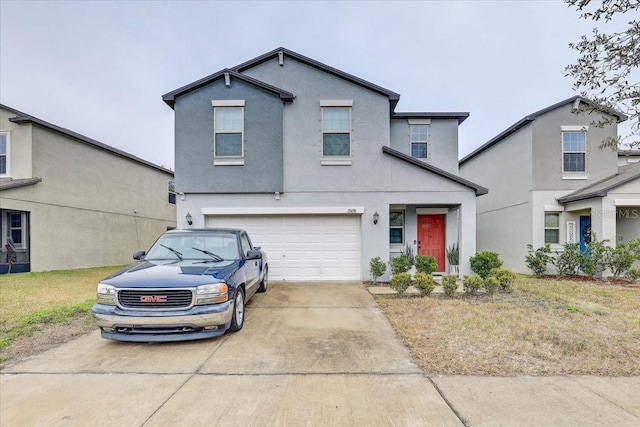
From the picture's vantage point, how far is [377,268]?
10.2 m

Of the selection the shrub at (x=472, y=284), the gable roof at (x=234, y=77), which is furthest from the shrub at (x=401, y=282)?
the gable roof at (x=234, y=77)

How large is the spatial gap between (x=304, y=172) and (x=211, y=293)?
21.6ft

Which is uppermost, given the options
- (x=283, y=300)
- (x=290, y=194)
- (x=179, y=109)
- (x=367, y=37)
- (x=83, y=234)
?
(x=367, y=37)

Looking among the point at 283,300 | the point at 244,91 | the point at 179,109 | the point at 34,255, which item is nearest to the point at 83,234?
the point at 34,255

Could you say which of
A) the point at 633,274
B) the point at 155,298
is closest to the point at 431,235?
the point at 633,274

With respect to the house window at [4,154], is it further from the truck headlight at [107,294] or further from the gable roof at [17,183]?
the truck headlight at [107,294]

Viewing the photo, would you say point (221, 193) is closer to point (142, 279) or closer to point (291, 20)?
point (142, 279)

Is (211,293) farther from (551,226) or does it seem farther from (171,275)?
(551,226)

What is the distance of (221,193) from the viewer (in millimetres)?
10789

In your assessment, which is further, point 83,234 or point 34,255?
point 83,234

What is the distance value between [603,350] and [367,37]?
17.0 meters

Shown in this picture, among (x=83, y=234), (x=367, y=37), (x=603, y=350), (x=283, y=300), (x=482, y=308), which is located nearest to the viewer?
(x=603, y=350)

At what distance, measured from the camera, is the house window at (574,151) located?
12906mm

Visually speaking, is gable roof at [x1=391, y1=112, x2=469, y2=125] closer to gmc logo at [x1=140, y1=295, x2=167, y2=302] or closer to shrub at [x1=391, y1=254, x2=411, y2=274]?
shrub at [x1=391, y1=254, x2=411, y2=274]
